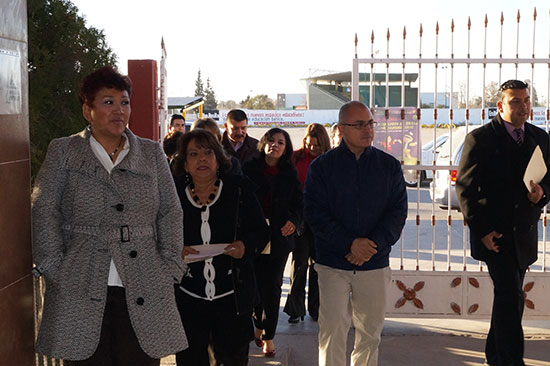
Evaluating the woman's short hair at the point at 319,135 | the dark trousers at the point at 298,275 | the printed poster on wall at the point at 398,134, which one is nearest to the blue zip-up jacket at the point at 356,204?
the printed poster on wall at the point at 398,134

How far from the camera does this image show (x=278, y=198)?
605 cm

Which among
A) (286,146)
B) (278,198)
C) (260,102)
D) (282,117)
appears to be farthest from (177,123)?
(260,102)

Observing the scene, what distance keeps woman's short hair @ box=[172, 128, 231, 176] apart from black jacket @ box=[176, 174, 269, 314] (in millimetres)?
80

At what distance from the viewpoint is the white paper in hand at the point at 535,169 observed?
515cm

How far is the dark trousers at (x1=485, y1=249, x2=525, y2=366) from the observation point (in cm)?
512

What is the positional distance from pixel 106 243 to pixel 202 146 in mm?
1149

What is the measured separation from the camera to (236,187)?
4.33 m

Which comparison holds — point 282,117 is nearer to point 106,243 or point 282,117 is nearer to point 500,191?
point 500,191

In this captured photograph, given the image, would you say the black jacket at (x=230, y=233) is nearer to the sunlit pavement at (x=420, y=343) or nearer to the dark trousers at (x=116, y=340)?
the dark trousers at (x=116, y=340)

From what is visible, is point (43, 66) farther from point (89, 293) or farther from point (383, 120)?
point (383, 120)

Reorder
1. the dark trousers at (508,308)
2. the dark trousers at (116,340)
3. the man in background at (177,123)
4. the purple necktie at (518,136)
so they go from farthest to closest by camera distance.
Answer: the man in background at (177,123), the purple necktie at (518,136), the dark trousers at (508,308), the dark trousers at (116,340)

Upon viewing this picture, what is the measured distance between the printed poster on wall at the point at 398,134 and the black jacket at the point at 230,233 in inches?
104

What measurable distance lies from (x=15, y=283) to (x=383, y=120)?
13.5ft

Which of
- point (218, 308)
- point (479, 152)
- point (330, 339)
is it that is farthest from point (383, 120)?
point (218, 308)
